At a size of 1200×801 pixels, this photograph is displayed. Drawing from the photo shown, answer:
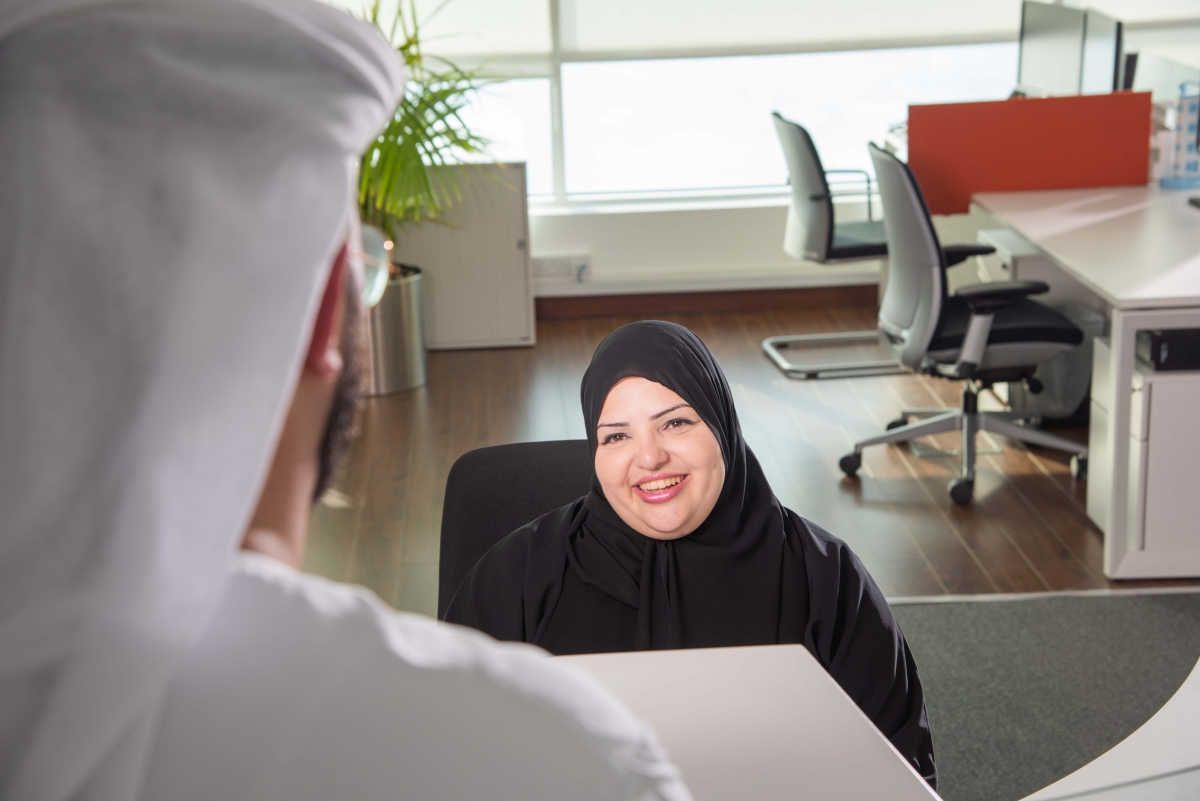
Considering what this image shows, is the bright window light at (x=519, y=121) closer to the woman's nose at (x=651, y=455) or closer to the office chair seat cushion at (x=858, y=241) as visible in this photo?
the office chair seat cushion at (x=858, y=241)

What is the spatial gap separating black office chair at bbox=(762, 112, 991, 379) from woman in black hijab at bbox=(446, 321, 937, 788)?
2848 millimetres

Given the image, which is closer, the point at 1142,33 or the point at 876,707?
the point at 876,707

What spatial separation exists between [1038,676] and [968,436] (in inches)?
46.3

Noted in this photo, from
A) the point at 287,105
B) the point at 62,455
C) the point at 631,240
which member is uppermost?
the point at 287,105

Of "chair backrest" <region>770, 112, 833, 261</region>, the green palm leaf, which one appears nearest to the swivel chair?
"chair backrest" <region>770, 112, 833, 261</region>

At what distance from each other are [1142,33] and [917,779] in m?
6.21

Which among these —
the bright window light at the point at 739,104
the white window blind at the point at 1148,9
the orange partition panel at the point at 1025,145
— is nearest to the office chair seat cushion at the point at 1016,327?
the orange partition panel at the point at 1025,145

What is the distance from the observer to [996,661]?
9.09ft

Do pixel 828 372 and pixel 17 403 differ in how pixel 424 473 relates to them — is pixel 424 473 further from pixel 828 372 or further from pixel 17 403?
pixel 17 403

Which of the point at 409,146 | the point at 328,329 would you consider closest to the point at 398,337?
the point at 409,146

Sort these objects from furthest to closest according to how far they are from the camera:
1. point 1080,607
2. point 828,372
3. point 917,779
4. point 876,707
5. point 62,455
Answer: point 828,372 < point 1080,607 < point 876,707 < point 917,779 < point 62,455

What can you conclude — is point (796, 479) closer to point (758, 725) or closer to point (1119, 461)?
point (1119, 461)

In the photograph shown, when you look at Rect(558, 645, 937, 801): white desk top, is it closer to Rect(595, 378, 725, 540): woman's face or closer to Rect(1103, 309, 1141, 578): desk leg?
Rect(595, 378, 725, 540): woman's face

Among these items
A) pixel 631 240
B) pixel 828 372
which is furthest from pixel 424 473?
pixel 631 240
